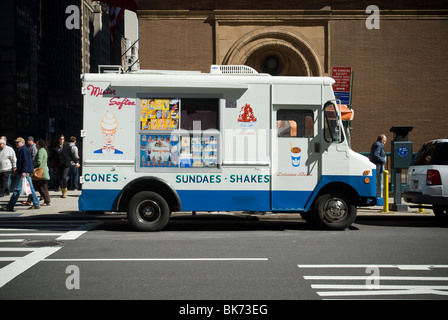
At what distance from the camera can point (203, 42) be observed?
73.9 ft

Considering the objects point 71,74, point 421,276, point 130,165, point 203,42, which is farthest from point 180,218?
point 71,74

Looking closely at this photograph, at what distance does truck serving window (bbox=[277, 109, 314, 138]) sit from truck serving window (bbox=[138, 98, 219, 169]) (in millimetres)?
1320

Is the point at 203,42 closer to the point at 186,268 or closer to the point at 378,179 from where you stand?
the point at 378,179

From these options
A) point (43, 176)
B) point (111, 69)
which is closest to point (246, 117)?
point (111, 69)

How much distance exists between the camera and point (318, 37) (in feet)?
73.8

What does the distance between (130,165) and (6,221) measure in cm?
390

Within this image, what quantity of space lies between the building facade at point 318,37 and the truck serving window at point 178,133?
12.1 metres

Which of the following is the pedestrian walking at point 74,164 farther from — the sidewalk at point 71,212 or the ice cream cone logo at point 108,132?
the ice cream cone logo at point 108,132

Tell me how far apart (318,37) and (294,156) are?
Answer: 13.0 metres

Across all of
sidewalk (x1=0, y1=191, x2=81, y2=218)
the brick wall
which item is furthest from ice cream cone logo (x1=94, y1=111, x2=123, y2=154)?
the brick wall

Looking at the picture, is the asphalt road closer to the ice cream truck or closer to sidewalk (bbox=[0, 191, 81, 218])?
the ice cream truck

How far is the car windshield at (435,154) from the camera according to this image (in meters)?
11.7
